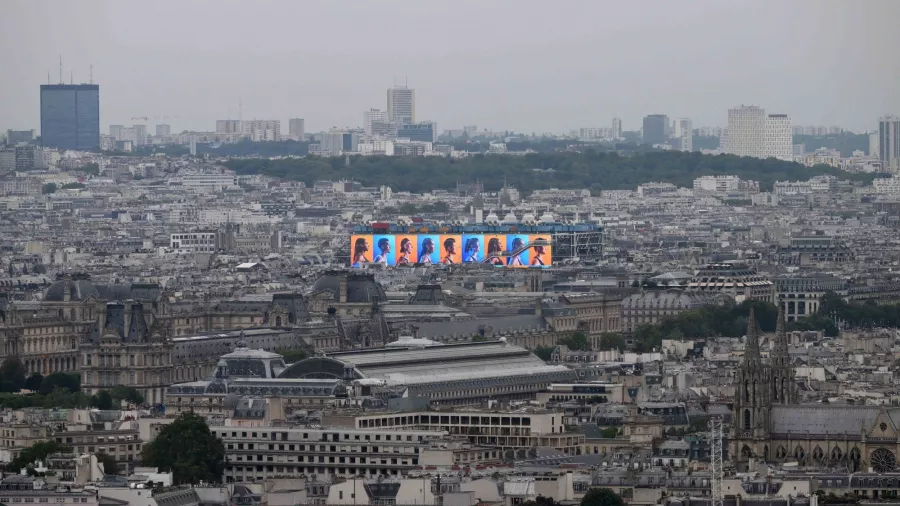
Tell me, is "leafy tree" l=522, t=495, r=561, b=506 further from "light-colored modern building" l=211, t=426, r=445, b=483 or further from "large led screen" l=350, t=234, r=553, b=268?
"large led screen" l=350, t=234, r=553, b=268

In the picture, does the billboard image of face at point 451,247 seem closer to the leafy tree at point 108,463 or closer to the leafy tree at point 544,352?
the leafy tree at point 544,352

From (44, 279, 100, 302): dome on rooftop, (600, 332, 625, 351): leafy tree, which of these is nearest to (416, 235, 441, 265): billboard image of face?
(600, 332, 625, 351): leafy tree

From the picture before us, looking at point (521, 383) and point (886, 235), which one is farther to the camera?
point (886, 235)

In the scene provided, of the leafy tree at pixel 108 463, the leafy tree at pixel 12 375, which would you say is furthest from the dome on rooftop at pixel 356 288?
the leafy tree at pixel 108 463

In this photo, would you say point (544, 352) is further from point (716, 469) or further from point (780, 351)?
point (716, 469)

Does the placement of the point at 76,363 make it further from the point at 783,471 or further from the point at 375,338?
the point at 783,471

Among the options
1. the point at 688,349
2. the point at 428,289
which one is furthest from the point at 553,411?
the point at 428,289
